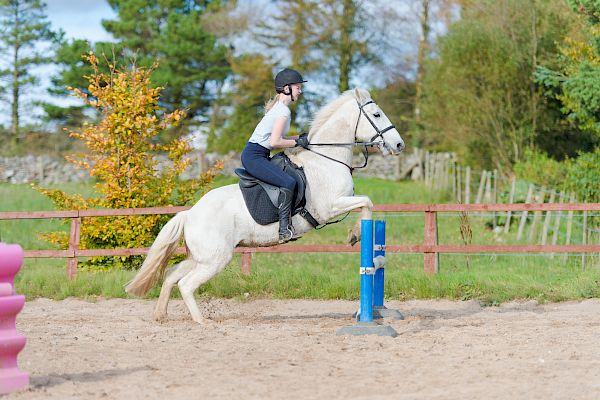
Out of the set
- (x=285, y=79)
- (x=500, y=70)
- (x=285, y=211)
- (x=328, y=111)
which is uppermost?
(x=500, y=70)

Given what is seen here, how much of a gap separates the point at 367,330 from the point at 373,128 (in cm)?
206

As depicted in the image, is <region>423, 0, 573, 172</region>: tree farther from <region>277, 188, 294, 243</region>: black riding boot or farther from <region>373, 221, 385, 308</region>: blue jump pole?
<region>277, 188, 294, 243</region>: black riding boot

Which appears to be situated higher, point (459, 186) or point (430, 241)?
point (459, 186)

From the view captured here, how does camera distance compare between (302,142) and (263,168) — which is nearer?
(263,168)

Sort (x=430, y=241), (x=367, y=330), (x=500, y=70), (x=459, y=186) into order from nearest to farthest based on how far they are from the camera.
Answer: (x=367, y=330) < (x=430, y=241) < (x=500, y=70) < (x=459, y=186)

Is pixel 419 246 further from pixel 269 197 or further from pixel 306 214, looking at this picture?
pixel 269 197

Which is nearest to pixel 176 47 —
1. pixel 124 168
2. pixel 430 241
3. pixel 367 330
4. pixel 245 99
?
pixel 245 99

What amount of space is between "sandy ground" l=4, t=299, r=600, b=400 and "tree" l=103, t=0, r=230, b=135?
106 feet

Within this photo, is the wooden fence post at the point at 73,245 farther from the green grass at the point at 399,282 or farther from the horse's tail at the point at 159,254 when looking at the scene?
the horse's tail at the point at 159,254

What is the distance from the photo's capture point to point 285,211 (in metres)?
7.90

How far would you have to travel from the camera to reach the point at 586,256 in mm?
12625

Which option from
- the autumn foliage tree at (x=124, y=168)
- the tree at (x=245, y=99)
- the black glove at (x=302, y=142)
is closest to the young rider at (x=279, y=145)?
the black glove at (x=302, y=142)

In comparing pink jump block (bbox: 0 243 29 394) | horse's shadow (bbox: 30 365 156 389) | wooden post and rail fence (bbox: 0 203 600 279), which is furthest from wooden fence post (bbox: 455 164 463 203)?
pink jump block (bbox: 0 243 29 394)

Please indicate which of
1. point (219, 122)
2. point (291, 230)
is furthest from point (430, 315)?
point (219, 122)
